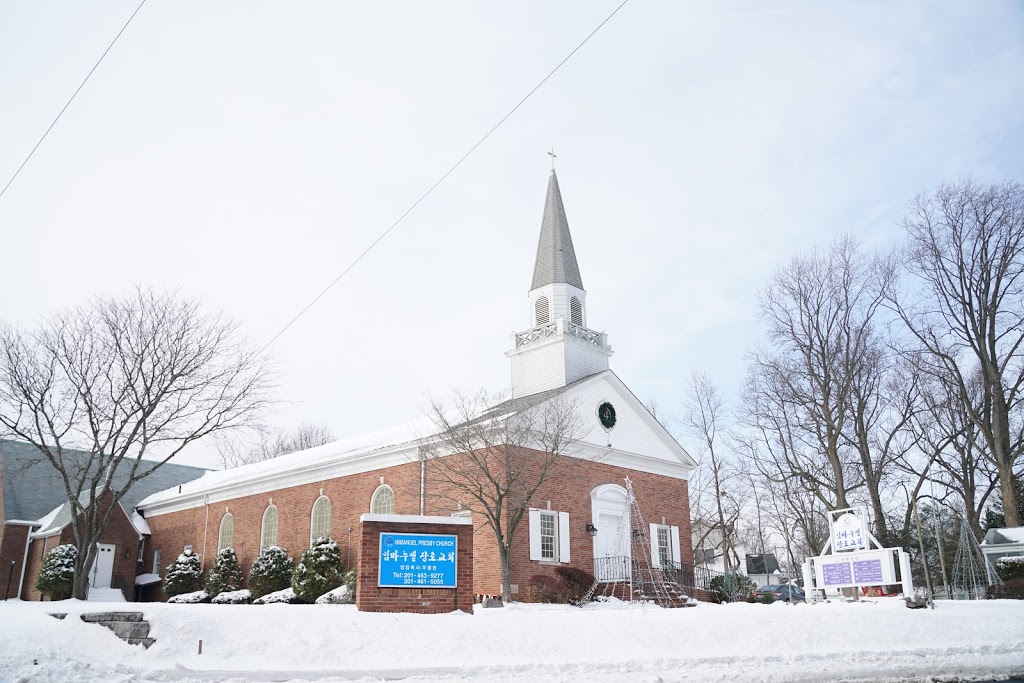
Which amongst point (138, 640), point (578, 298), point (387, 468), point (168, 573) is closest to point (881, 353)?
point (578, 298)

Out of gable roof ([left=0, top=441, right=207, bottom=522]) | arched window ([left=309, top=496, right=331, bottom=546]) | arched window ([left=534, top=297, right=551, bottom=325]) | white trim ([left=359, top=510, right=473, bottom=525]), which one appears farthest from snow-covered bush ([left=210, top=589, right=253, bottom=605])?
white trim ([left=359, top=510, right=473, bottom=525])

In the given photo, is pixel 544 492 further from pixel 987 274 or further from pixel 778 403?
pixel 987 274

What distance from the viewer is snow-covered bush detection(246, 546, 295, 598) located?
27875 millimetres

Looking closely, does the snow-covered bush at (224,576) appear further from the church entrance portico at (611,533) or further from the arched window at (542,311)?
the arched window at (542,311)

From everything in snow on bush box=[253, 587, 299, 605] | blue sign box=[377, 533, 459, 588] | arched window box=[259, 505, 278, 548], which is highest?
arched window box=[259, 505, 278, 548]

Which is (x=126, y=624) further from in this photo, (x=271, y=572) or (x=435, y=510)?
(x=271, y=572)

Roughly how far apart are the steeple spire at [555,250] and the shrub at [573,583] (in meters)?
10.5

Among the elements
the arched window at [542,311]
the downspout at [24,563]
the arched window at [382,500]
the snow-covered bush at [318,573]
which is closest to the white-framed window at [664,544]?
the arched window at [542,311]

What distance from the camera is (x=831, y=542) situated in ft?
65.7

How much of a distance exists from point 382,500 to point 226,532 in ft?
37.2

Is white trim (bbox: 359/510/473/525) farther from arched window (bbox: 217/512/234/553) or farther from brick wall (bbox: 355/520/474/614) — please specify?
arched window (bbox: 217/512/234/553)

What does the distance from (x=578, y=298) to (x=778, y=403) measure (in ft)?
30.6

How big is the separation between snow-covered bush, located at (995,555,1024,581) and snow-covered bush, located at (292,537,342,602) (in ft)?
69.5

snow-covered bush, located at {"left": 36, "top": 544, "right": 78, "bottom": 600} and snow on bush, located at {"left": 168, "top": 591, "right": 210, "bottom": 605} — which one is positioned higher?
snow-covered bush, located at {"left": 36, "top": 544, "right": 78, "bottom": 600}
